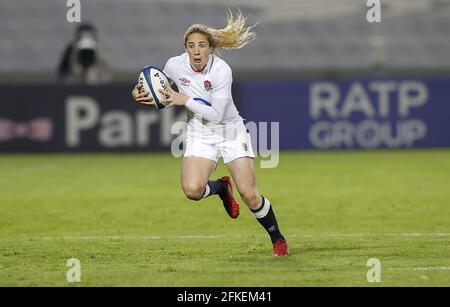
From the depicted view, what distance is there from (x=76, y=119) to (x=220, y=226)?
1041 centimetres

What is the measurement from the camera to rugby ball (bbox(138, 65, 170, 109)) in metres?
8.72

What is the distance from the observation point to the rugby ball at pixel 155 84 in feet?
28.6

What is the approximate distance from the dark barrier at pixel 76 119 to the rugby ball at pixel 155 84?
12189mm

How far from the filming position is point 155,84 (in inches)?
344

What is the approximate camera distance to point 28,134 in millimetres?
21438

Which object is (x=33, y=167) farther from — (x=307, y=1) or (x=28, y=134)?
(x=307, y=1)

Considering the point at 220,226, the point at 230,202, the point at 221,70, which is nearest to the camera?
the point at 221,70

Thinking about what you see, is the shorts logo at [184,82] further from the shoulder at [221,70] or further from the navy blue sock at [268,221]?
the navy blue sock at [268,221]

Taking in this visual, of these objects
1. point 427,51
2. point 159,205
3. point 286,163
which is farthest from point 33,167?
point 427,51

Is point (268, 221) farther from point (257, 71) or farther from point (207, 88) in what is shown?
point (257, 71)

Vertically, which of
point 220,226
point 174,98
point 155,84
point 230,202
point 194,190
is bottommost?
point 220,226

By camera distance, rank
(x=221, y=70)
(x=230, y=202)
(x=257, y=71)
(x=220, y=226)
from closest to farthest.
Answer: (x=221, y=70), (x=230, y=202), (x=220, y=226), (x=257, y=71)

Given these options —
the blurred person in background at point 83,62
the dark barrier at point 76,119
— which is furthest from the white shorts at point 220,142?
the blurred person in background at point 83,62

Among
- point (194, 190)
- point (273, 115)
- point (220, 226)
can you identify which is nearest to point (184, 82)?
point (194, 190)
